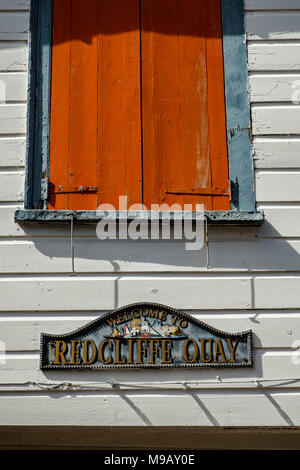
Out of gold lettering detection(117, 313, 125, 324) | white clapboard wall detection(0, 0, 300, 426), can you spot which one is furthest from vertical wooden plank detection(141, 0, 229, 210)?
gold lettering detection(117, 313, 125, 324)

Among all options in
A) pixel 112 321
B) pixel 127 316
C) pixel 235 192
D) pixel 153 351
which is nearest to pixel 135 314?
pixel 127 316

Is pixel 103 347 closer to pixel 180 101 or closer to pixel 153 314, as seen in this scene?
pixel 153 314

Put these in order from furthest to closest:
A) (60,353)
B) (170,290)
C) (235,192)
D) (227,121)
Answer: (227,121)
(235,192)
(170,290)
(60,353)

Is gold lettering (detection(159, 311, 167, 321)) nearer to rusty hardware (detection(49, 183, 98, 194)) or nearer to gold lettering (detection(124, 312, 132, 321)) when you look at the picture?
gold lettering (detection(124, 312, 132, 321))

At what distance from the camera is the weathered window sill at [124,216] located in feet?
13.8

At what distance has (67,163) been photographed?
4.45 metres

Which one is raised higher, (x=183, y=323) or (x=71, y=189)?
(x=71, y=189)

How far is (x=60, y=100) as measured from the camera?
4551mm

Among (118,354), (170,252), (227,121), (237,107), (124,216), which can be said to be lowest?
(118,354)

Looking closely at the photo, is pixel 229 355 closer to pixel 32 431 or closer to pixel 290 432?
pixel 290 432

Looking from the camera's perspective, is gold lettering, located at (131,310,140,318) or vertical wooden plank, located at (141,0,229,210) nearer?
gold lettering, located at (131,310,140,318)

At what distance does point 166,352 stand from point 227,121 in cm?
173

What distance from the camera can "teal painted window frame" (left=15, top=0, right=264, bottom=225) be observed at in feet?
13.9

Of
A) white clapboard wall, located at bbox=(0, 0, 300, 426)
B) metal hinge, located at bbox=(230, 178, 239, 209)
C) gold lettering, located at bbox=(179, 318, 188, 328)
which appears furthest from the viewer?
metal hinge, located at bbox=(230, 178, 239, 209)
